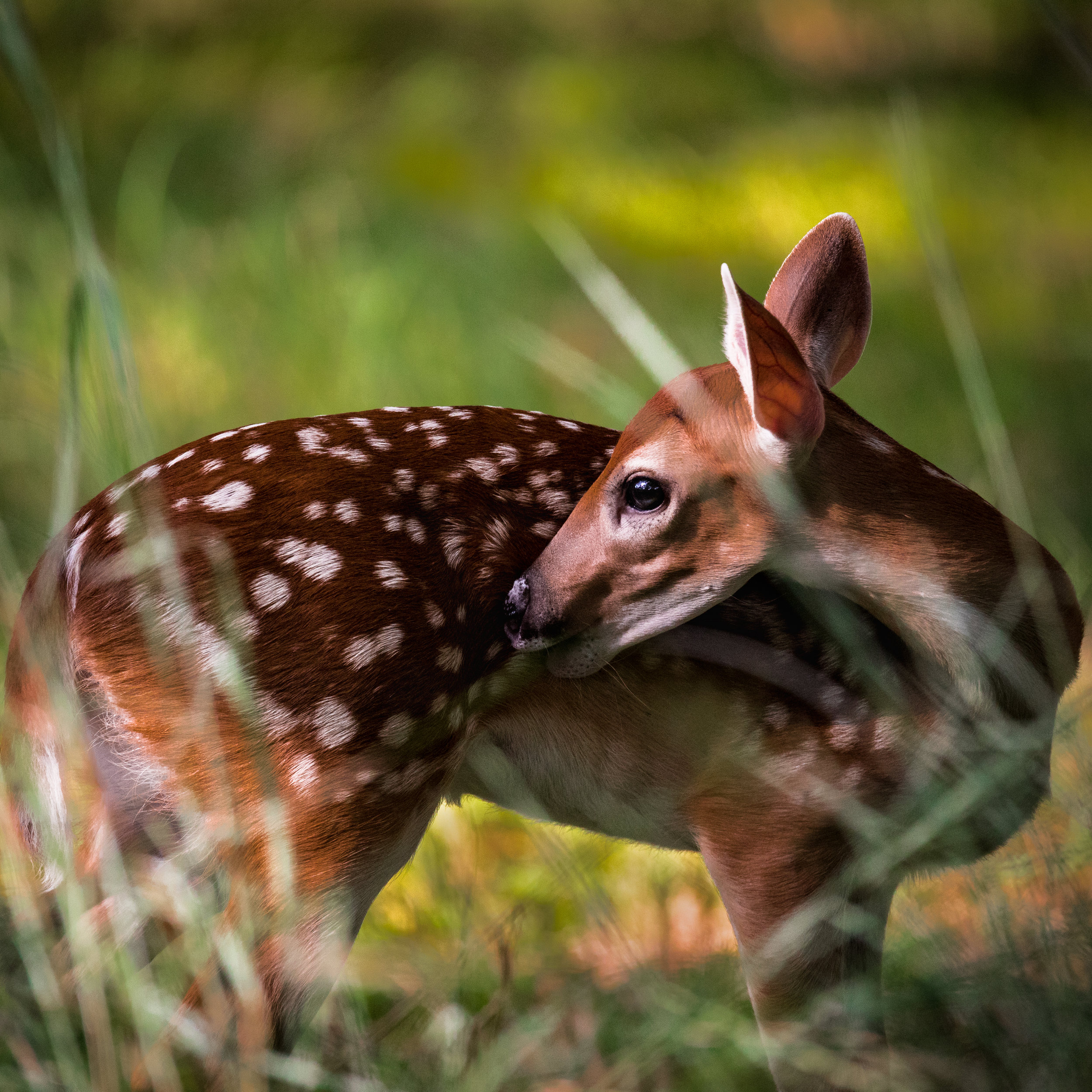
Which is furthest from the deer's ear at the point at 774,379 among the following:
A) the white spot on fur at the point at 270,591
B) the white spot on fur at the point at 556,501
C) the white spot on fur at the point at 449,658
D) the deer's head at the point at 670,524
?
the white spot on fur at the point at 270,591

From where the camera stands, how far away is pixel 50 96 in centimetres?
111

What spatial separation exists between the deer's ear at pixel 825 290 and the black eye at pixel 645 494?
1.05 feet

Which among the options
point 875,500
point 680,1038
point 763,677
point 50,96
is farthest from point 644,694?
point 50,96

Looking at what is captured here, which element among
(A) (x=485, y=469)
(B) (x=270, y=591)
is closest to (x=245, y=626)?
(B) (x=270, y=591)

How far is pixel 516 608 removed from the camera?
157cm

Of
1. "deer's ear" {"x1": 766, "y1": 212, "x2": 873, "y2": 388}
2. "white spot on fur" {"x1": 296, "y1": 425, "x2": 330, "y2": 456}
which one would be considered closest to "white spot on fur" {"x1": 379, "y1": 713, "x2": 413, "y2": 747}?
"white spot on fur" {"x1": 296, "y1": 425, "x2": 330, "y2": 456}

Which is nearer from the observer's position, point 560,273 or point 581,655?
point 581,655

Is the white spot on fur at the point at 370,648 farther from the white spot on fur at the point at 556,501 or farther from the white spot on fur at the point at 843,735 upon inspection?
the white spot on fur at the point at 843,735

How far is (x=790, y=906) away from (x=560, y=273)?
3712 millimetres

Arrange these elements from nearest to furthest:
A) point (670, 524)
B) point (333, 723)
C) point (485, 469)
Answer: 1. point (333, 723)
2. point (670, 524)
3. point (485, 469)

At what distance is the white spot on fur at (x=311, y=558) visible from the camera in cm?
148

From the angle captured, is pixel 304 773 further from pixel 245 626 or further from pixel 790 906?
pixel 790 906

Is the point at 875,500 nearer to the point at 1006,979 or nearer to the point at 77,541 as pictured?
the point at 1006,979

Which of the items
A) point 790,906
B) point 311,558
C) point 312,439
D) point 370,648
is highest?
point 312,439
